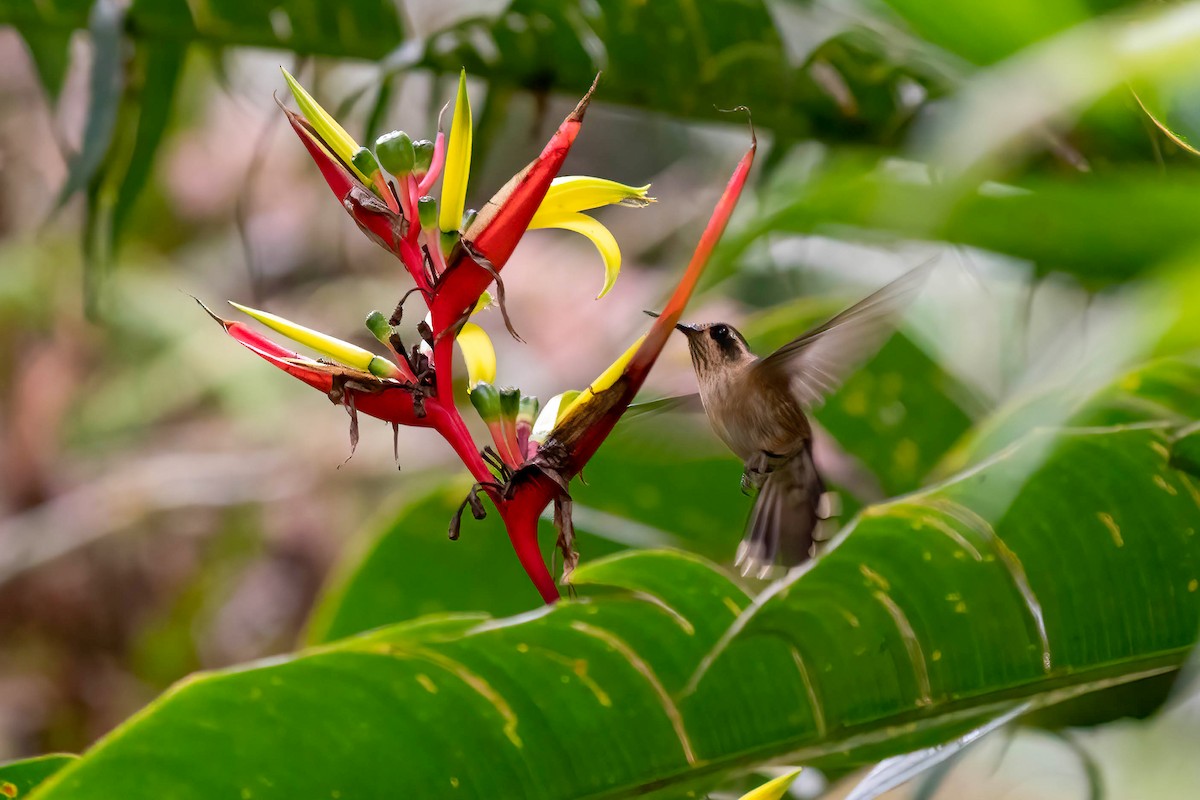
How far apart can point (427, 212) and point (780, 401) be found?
0.15 metres

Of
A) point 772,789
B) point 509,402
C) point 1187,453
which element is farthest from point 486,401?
point 1187,453

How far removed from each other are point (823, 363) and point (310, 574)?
1.47 m

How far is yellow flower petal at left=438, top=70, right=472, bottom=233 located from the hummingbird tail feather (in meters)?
0.15

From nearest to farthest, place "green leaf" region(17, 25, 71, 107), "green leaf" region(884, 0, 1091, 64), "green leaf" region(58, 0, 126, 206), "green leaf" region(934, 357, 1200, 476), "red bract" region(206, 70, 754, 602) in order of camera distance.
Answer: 1. "red bract" region(206, 70, 754, 602)
2. "green leaf" region(934, 357, 1200, 476)
3. "green leaf" region(884, 0, 1091, 64)
4. "green leaf" region(58, 0, 126, 206)
5. "green leaf" region(17, 25, 71, 107)

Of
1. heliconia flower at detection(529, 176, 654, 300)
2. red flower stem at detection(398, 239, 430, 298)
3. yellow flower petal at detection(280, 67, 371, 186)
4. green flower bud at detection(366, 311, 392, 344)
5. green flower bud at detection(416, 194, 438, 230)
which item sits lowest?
green flower bud at detection(366, 311, 392, 344)

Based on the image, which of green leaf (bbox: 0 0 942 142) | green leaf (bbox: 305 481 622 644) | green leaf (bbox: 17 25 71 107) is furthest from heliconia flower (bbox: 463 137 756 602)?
green leaf (bbox: 17 25 71 107)

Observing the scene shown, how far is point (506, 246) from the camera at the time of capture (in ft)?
0.77

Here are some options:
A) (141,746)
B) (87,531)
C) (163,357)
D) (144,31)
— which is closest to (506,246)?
(141,746)

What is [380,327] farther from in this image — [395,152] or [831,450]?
[831,450]

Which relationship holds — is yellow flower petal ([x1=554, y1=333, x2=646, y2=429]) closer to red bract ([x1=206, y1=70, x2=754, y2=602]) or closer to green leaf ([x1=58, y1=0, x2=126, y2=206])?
red bract ([x1=206, y1=70, x2=754, y2=602])

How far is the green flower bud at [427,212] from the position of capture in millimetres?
241

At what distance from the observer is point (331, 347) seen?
246mm

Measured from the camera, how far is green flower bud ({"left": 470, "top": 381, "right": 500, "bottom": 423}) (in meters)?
0.24

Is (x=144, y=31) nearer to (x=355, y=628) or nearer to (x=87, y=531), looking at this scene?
(x=355, y=628)
